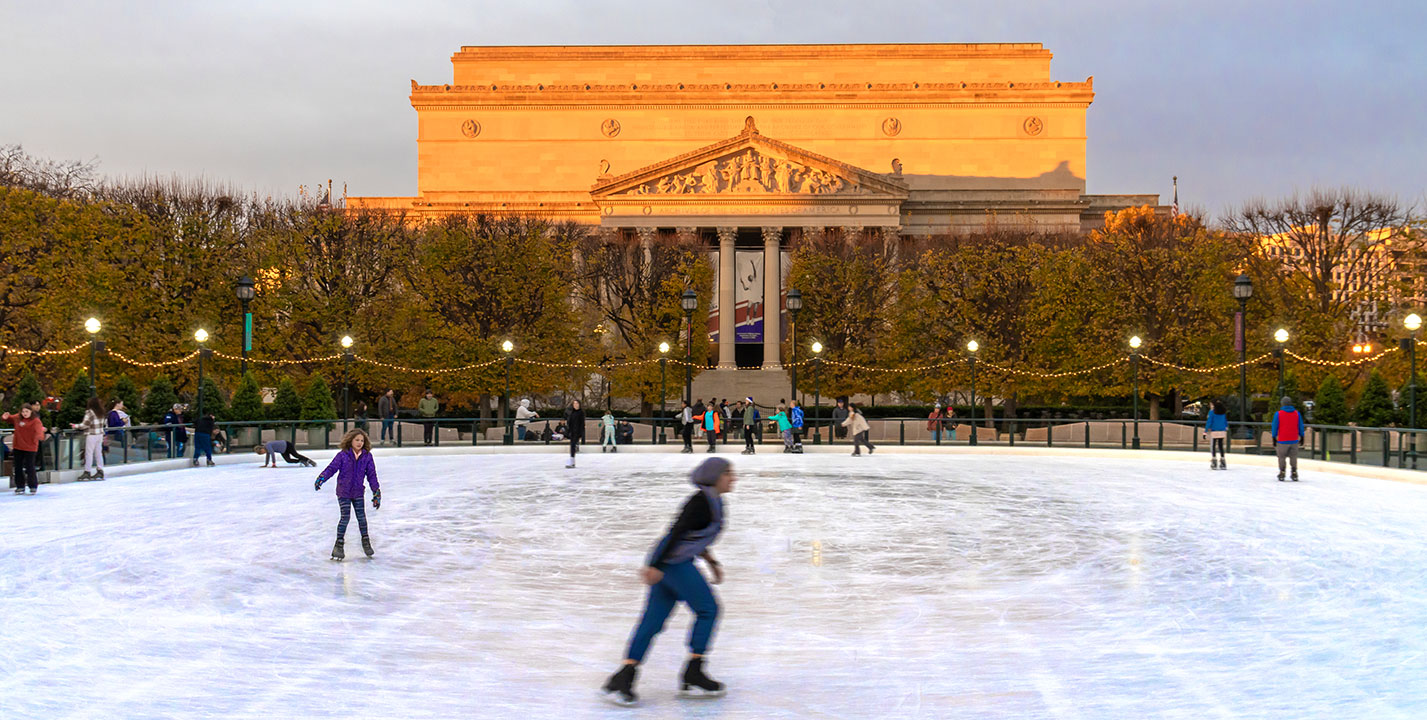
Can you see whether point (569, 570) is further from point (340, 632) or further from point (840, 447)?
point (840, 447)

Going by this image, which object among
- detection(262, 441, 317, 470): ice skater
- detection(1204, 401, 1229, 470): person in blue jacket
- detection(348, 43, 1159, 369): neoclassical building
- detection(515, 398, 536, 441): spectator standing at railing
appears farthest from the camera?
detection(348, 43, 1159, 369): neoclassical building

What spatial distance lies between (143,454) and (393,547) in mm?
14768

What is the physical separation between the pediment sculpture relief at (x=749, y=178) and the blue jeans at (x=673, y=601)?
189 feet

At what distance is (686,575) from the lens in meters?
6.77

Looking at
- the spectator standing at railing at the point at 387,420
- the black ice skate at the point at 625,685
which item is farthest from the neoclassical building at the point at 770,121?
the black ice skate at the point at 625,685

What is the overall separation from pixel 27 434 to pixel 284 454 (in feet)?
23.0

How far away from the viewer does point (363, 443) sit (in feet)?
39.0

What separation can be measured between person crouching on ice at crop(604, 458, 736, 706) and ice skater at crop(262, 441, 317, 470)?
66.3 feet

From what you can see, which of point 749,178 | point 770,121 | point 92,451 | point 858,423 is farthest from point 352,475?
point 770,121

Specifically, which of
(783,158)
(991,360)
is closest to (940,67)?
(783,158)

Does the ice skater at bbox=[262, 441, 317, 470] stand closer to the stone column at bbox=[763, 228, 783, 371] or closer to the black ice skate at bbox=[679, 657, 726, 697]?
the black ice skate at bbox=[679, 657, 726, 697]

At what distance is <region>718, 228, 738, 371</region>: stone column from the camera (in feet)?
193

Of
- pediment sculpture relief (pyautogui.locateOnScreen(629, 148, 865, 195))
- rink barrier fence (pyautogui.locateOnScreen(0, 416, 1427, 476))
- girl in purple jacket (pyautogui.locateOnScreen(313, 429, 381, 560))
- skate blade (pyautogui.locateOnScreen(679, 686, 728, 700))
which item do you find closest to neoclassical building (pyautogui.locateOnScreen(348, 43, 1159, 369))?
pediment sculpture relief (pyautogui.locateOnScreen(629, 148, 865, 195))

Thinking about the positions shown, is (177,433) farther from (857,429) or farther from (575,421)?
(857,429)
